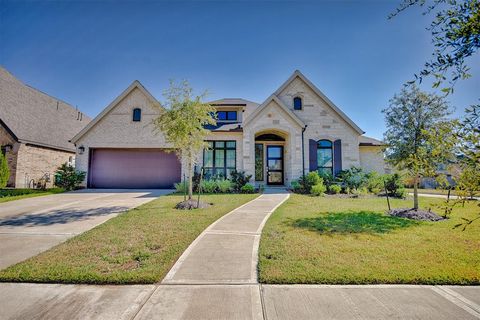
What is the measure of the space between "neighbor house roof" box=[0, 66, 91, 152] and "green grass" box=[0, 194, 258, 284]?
643 inches

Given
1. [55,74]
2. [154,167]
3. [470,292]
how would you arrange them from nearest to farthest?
[470,292] < [55,74] < [154,167]

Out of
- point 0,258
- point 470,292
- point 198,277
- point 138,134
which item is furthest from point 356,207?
point 138,134

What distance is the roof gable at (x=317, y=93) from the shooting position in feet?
50.9

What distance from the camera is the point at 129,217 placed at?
7.15m

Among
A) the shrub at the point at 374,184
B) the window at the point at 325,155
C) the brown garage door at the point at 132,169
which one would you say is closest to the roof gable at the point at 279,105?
the window at the point at 325,155

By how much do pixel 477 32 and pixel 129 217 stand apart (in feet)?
27.9

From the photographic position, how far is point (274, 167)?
653 inches

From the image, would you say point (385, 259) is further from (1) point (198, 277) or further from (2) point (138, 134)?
(2) point (138, 134)

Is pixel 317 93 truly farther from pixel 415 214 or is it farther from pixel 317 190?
pixel 415 214

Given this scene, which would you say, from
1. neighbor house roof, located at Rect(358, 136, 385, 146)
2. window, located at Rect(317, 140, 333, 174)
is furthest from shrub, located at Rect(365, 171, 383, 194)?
neighbor house roof, located at Rect(358, 136, 385, 146)

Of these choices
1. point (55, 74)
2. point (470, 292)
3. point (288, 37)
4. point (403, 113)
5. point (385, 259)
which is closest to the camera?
point (470, 292)

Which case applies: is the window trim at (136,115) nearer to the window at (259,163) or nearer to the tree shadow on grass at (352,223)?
the window at (259,163)

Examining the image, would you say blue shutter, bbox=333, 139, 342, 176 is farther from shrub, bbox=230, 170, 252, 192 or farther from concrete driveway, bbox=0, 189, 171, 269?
concrete driveway, bbox=0, 189, 171, 269

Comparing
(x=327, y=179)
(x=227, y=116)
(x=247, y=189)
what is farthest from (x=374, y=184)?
(x=227, y=116)
